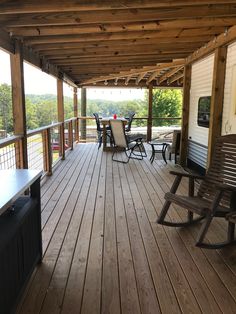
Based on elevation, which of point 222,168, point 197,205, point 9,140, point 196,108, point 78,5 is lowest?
point 197,205

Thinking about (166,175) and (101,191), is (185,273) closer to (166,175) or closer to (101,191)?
(101,191)

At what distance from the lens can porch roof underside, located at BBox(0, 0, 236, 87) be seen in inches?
100

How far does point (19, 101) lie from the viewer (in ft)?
11.7

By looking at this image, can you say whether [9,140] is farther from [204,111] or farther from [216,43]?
[204,111]

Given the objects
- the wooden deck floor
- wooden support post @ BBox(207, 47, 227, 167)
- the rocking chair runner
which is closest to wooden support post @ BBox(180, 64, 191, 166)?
wooden support post @ BBox(207, 47, 227, 167)

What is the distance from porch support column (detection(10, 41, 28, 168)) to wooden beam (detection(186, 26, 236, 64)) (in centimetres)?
271

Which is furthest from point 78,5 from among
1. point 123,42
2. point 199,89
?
point 199,89

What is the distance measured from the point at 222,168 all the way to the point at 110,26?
6.78 feet

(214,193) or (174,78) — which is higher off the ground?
(174,78)

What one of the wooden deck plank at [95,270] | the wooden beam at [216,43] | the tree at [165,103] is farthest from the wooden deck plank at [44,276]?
the tree at [165,103]

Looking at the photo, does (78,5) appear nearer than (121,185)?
Yes

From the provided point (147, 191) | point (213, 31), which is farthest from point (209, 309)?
point (213, 31)

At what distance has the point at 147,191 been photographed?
419 centimetres

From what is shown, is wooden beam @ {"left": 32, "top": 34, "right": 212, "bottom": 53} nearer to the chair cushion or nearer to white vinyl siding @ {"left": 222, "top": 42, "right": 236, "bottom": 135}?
white vinyl siding @ {"left": 222, "top": 42, "right": 236, "bottom": 135}
